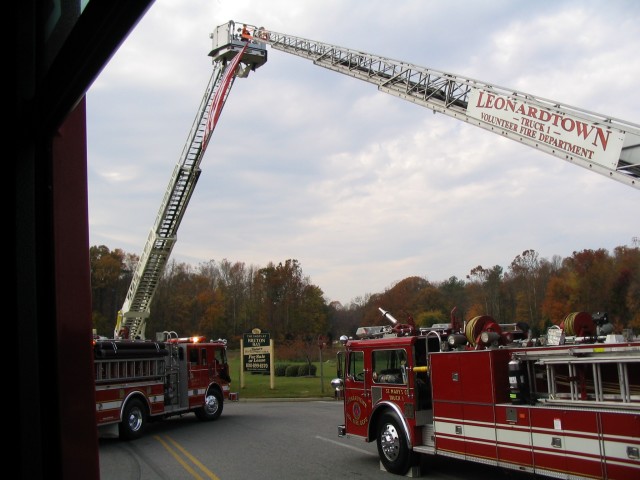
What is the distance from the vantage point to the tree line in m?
45.3

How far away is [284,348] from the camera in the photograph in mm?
42094

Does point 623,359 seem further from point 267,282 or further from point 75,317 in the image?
point 267,282

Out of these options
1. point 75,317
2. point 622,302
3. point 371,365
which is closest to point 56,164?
point 75,317

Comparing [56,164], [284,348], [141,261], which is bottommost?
[284,348]

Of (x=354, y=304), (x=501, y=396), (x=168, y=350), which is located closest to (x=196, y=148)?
(x=168, y=350)

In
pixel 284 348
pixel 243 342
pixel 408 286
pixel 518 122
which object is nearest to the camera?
pixel 518 122

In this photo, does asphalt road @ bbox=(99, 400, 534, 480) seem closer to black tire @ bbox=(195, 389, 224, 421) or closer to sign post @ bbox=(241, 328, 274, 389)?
black tire @ bbox=(195, 389, 224, 421)

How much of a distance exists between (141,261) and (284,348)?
78.3 feet

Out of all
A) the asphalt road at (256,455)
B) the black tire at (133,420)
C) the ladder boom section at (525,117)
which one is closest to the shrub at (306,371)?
the asphalt road at (256,455)

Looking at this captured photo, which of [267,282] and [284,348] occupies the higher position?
[267,282]

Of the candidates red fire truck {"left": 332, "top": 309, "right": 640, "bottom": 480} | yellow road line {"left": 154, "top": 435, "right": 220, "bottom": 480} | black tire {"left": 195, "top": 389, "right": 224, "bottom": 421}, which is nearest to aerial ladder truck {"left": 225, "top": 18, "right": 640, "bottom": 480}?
red fire truck {"left": 332, "top": 309, "right": 640, "bottom": 480}

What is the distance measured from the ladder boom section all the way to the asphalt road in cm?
488

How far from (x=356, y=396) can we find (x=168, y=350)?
707cm

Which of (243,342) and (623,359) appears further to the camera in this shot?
(243,342)
